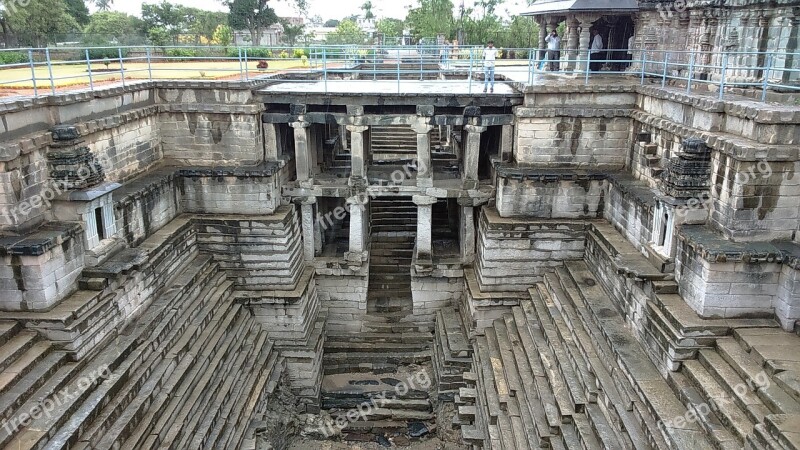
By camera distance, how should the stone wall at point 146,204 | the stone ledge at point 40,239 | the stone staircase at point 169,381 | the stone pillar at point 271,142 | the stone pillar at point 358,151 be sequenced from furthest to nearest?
the stone pillar at point 271,142
the stone pillar at point 358,151
the stone wall at point 146,204
the stone ledge at point 40,239
the stone staircase at point 169,381

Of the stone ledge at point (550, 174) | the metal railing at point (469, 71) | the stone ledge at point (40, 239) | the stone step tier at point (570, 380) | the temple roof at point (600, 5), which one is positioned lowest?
the stone step tier at point (570, 380)

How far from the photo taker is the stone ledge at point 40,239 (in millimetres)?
8994

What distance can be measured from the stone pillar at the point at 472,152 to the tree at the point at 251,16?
3363 cm

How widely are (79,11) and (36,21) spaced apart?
640 inches

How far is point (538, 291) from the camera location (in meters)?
13.7

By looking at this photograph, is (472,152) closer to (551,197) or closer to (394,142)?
(551,197)

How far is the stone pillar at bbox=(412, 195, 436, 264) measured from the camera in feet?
49.5

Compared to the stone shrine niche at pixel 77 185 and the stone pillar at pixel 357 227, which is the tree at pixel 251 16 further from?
the stone shrine niche at pixel 77 185

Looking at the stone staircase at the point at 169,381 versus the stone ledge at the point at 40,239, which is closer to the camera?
the stone staircase at the point at 169,381

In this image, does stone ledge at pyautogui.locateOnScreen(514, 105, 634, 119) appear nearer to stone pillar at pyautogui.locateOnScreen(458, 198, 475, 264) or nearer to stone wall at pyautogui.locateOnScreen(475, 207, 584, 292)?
stone wall at pyautogui.locateOnScreen(475, 207, 584, 292)

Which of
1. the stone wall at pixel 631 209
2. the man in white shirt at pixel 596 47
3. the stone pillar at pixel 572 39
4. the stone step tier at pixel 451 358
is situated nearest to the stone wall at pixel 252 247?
the stone step tier at pixel 451 358

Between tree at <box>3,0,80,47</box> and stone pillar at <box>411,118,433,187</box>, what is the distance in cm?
2545

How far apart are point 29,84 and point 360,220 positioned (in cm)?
865

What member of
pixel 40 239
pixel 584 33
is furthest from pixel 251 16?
pixel 40 239
